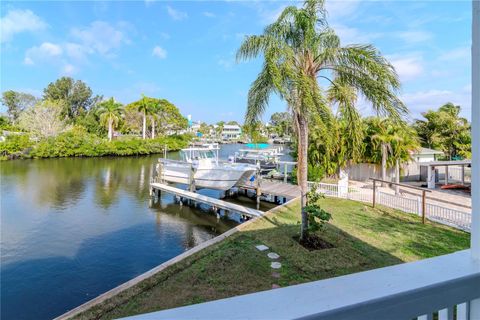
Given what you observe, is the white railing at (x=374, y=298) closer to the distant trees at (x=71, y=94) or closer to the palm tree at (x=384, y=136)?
the palm tree at (x=384, y=136)

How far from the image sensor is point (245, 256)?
281 inches

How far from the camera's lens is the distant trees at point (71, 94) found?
5619 centimetres

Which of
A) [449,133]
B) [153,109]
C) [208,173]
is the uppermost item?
[153,109]

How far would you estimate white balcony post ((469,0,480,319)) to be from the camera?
1.04 meters

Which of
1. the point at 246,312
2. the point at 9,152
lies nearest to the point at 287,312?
the point at 246,312

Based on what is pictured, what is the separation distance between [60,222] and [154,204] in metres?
4.80

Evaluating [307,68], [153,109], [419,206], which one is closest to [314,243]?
[307,68]

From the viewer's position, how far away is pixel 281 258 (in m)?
6.93

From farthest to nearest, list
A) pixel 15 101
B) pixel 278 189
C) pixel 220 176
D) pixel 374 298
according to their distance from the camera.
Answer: pixel 15 101 → pixel 220 176 → pixel 278 189 → pixel 374 298

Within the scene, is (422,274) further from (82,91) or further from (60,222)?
(82,91)

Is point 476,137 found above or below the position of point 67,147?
below

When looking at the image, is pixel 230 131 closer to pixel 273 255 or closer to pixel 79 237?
pixel 79 237

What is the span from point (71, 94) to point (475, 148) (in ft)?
225

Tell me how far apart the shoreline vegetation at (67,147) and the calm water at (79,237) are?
13993 mm
